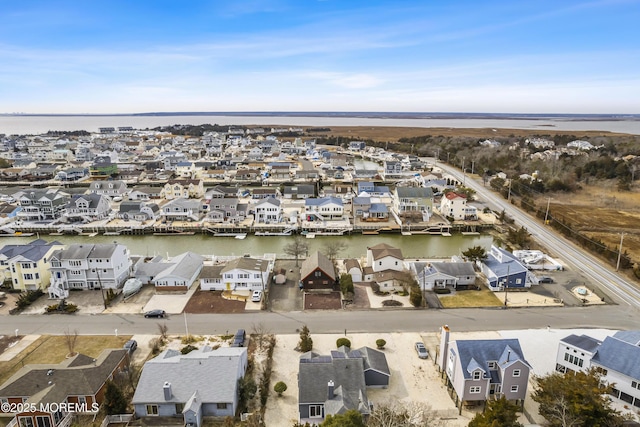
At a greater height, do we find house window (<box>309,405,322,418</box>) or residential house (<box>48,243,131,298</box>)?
residential house (<box>48,243,131,298</box>)

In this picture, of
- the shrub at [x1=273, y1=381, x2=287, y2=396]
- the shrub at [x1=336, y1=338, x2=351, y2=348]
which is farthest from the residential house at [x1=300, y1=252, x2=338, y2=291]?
the shrub at [x1=273, y1=381, x2=287, y2=396]

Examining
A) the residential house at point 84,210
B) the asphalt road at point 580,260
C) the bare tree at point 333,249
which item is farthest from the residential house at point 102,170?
the asphalt road at point 580,260

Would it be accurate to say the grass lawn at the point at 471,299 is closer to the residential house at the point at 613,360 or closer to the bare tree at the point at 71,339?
the residential house at the point at 613,360

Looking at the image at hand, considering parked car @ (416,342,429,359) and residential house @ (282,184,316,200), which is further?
residential house @ (282,184,316,200)

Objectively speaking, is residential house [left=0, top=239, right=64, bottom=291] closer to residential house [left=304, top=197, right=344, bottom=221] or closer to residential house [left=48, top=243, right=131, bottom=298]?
residential house [left=48, top=243, right=131, bottom=298]

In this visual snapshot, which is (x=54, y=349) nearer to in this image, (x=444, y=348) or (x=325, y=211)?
(x=444, y=348)

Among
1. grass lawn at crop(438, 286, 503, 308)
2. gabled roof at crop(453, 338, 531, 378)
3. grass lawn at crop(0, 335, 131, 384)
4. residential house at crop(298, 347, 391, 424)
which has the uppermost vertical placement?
gabled roof at crop(453, 338, 531, 378)
